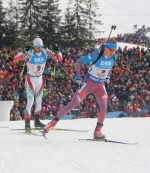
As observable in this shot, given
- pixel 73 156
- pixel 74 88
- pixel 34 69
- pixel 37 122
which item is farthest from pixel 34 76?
pixel 74 88

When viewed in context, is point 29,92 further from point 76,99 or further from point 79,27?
point 79,27

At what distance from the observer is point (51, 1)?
4244 centimetres

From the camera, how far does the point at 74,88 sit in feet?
58.3

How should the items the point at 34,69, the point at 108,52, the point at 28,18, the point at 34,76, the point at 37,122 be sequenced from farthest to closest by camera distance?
1. the point at 28,18
2. the point at 37,122
3. the point at 34,76
4. the point at 34,69
5. the point at 108,52

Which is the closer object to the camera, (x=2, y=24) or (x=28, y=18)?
(x=2, y=24)

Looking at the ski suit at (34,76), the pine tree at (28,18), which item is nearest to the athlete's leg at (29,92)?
the ski suit at (34,76)

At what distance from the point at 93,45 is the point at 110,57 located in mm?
35525

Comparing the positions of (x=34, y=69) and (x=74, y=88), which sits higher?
(x=34, y=69)

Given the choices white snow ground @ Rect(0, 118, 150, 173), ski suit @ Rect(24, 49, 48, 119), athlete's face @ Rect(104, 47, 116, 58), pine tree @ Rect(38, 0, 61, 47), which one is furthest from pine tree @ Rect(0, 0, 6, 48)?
athlete's face @ Rect(104, 47, 116, 58)

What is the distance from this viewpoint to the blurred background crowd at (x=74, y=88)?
15.8 m

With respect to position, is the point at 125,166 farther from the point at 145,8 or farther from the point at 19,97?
the point at 145,8

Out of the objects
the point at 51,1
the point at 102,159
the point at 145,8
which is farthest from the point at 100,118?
the point at 145,8

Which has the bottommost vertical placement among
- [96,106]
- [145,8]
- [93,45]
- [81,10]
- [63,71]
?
[96,106]

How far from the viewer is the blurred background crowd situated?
15828mm
